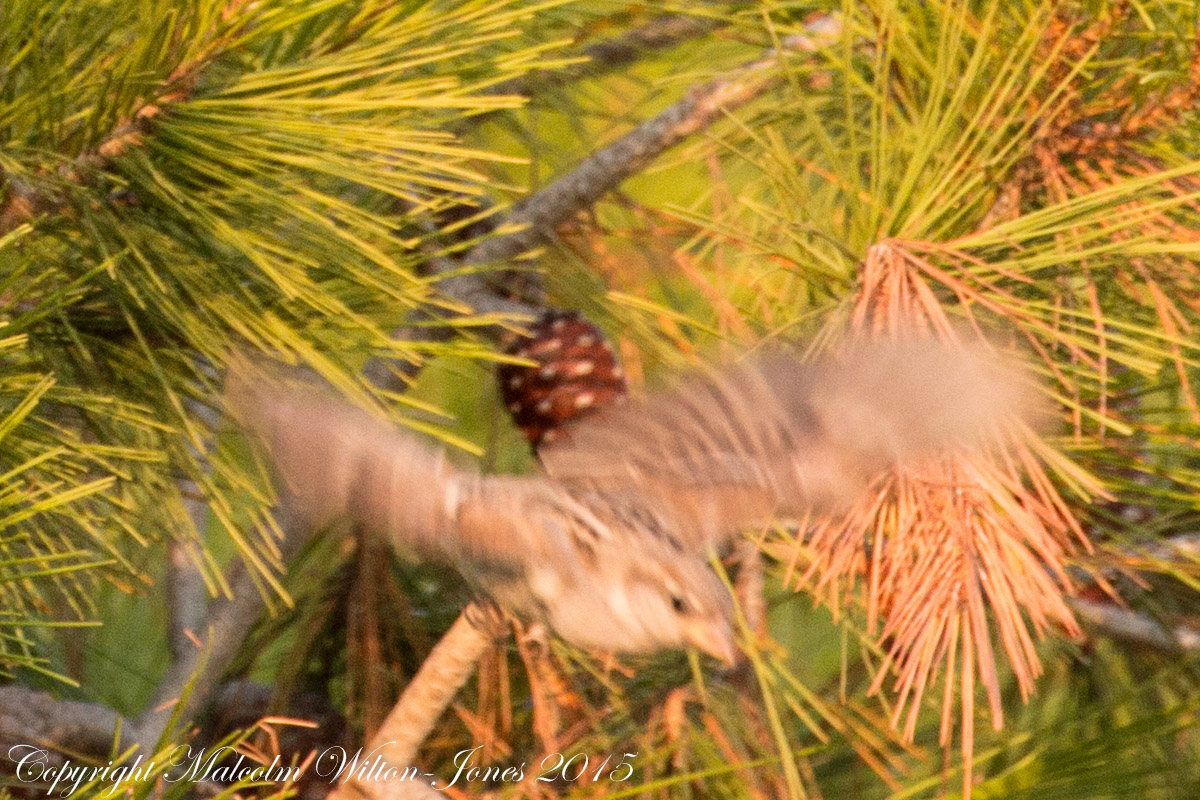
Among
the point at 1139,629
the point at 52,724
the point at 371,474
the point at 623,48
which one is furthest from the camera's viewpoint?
the point at 623,48

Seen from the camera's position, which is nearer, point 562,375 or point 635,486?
point 635,486

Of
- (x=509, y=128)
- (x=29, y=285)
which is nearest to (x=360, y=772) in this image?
(x=29, y=285)

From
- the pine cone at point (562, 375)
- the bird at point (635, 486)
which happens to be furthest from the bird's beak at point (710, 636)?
the pine cone at point (562, 375)

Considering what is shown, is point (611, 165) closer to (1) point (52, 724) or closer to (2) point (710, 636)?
(2) point (710, 636)

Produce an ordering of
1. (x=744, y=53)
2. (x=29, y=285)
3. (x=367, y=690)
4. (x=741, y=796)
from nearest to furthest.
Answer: (x=29, y=285) < (x=741, y=796) < (x=367, y=690) < (x=744, y=53)

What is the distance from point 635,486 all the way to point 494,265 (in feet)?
0.64

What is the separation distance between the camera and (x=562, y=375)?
32.1 inches

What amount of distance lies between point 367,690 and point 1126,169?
57cm

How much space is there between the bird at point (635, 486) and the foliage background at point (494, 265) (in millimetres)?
34

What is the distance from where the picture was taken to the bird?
535 millimetres

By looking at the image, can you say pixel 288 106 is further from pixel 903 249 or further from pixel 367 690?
pixel 367 690

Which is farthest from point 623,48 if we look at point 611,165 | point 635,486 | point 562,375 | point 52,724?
point 52,724

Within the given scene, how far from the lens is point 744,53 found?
0.97 meters

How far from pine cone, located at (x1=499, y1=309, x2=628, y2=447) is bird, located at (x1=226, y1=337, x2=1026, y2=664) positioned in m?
0.24
